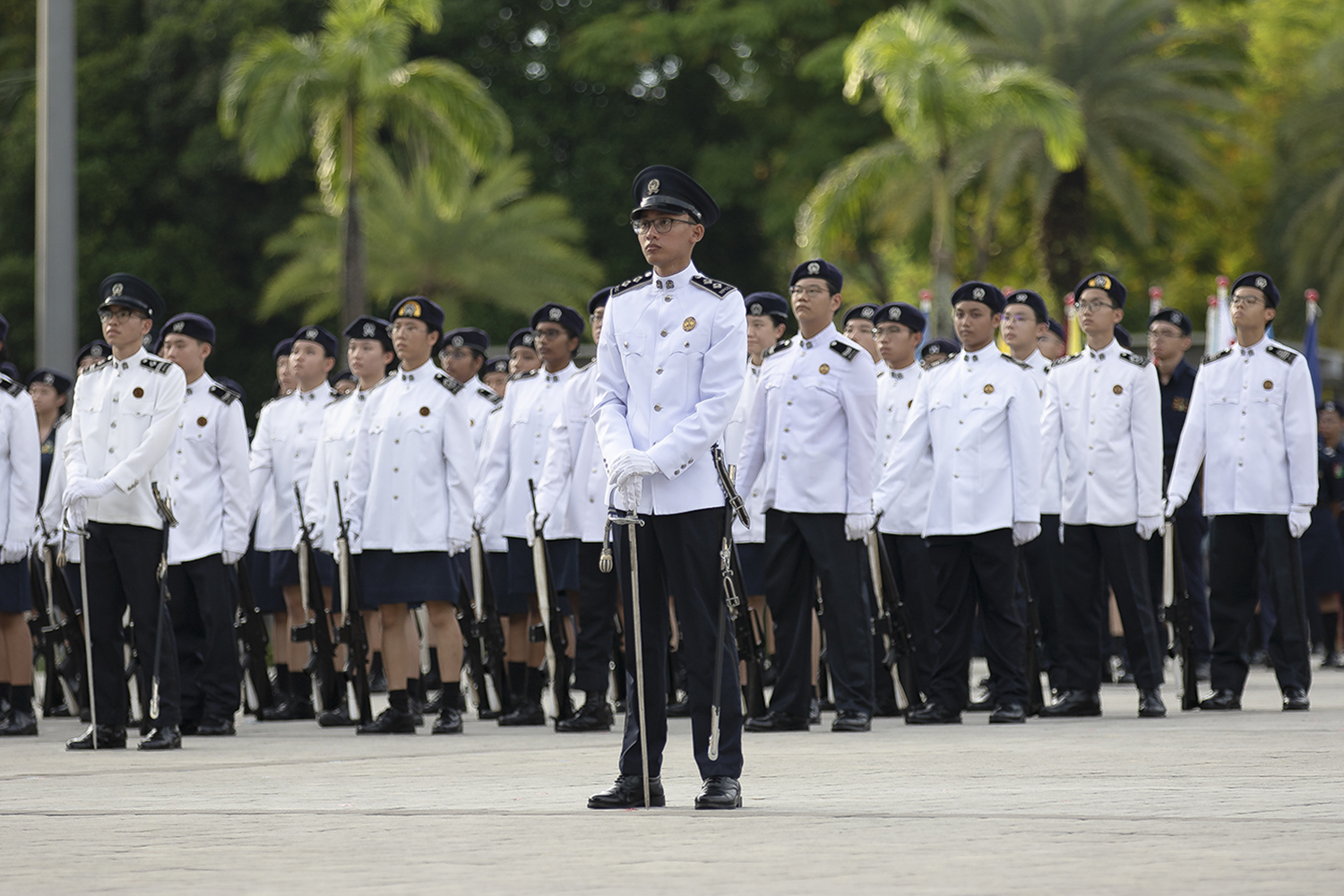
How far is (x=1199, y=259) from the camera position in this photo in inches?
1697

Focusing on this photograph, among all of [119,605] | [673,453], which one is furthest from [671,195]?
[119,605]

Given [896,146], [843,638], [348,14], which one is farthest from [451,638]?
[896,146]

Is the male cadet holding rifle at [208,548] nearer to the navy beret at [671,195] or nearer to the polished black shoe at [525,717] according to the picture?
the polished black shoe at [525,717]

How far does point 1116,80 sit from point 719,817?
29086 mm

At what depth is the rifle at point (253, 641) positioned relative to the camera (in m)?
12.3

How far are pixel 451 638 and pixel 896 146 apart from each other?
2278 centimetres

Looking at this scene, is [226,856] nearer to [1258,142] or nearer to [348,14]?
[348,14]

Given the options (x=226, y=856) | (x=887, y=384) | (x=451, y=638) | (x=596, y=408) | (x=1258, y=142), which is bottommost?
(x=226, y=856)

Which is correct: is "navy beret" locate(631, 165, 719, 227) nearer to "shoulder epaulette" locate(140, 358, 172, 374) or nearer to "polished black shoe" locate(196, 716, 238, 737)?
"shoulder epaulette" locate(140, 358, 172, 374)

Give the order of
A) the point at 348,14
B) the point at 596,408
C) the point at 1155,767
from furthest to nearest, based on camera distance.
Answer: the point at 348,14 → the point at 1155,767 → the point at 596,408

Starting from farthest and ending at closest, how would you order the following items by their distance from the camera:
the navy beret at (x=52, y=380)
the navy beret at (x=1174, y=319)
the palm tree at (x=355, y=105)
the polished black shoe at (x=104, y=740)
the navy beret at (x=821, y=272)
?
1. the palm tree at (x=355, y=105)
2. the navy beret at (x=52, y=380)
3. the navy beret at (x=1174, y=319)
4. the navy beret at (x=821, y=272)
5. the polished black shoe at (x=104, y=740)

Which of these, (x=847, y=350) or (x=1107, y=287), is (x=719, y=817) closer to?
(x=847, y=350)

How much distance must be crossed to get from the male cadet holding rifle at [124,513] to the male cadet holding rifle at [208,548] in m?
0.88

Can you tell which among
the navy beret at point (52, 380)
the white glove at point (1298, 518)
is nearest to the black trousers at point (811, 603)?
the white glove at point (1298, 518)
